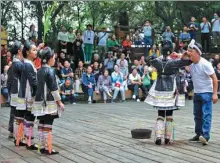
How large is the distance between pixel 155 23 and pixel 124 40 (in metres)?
12.1

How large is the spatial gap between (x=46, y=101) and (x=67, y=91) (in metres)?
9.41

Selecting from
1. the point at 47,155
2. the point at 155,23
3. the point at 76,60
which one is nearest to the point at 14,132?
the point at 47,155

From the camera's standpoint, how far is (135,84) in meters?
17.9

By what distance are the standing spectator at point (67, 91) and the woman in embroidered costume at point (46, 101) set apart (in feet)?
30.4

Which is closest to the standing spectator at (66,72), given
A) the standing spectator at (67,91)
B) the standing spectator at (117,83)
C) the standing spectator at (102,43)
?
the standing spectator at (67,91)

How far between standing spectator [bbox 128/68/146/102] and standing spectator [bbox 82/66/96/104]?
1.62m

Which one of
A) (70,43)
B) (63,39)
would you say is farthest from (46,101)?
(70,43)

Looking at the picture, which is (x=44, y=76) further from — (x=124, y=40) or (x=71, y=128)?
(x=124, y=40)

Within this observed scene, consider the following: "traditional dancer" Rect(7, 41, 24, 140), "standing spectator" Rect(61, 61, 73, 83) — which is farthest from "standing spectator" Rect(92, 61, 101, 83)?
"traditional dancer" Rect(7, 41, 24, 140)

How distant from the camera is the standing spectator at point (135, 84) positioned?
1784cm

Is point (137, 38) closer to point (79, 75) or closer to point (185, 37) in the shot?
point (185, 37)

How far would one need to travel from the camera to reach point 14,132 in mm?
7988

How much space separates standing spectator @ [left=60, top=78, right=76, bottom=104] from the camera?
16.4 metres

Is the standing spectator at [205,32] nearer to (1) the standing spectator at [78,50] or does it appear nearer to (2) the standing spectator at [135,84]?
(2) the standing spectator at [135,84]
